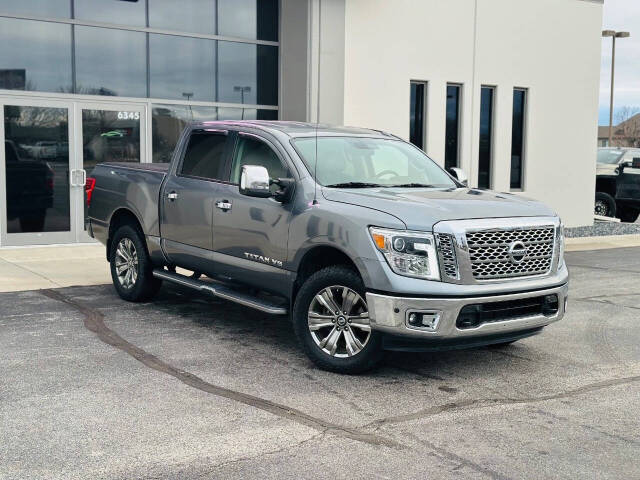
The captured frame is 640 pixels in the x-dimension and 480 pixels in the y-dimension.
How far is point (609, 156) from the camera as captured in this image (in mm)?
21594

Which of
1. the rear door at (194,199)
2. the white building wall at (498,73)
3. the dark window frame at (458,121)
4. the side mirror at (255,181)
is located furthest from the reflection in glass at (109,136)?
the side mirror at (255,181)

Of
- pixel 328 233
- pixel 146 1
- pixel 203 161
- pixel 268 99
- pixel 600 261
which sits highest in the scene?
pixel 146 1

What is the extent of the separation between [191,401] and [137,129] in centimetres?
989

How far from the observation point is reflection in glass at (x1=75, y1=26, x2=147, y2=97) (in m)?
14.1

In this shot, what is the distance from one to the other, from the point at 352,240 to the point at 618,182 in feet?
54.9

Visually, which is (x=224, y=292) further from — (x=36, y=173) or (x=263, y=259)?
(x=36, y=173)

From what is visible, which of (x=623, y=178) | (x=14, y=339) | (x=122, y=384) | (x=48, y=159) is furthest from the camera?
(x=623, y=178)

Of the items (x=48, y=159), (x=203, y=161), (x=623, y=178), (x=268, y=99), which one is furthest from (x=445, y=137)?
(x=203, y=161)

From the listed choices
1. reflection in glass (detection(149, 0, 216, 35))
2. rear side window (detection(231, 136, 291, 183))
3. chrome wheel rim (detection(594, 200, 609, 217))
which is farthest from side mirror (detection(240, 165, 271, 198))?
Answer: chrome wheel rim (detection(594, 200, 609, 217))

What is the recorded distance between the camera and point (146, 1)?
14758 mm

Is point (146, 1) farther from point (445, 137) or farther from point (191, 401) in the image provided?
point (191, 401)

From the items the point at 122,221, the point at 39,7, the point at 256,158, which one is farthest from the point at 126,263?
the point at 39,7

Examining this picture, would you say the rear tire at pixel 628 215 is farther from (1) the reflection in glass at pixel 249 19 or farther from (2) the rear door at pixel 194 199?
(2) the rear door at pixel 194 199

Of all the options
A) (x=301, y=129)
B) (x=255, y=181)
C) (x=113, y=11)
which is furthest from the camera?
(x=113, y=11)
